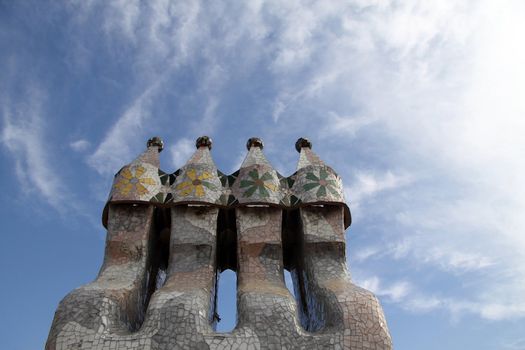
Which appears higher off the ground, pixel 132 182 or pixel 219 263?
Result: pixel 132 182

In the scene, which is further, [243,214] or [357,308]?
[243,214]

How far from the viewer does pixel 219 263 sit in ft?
33.9

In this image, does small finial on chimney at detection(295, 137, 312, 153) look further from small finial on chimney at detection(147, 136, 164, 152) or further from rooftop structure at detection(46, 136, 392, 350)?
small finial on chimney at detection(147, 136, 164, 152)

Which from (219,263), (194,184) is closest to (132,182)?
(194,184)

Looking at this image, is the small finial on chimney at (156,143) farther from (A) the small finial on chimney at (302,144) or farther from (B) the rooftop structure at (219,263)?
(A) the small finial on chimney at (302,144)

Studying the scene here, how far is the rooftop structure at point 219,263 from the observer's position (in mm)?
7039

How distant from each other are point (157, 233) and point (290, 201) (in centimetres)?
→ 261

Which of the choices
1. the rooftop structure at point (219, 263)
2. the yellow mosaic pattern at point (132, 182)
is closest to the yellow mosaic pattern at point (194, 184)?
the rooftop structure at point (219, 263)

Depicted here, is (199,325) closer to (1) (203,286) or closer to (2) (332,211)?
(1) (203,286)

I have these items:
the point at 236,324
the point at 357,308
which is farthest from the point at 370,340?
the point at 236,324

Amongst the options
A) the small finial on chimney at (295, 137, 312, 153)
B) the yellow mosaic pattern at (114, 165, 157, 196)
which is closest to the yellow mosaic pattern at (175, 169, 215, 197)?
the yellow mosaic pattern at (114, 165, 157, 196)

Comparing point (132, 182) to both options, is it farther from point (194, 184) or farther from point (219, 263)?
point (219, 263)

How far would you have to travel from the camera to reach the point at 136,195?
8.99 m

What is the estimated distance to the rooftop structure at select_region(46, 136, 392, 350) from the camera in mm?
7039
